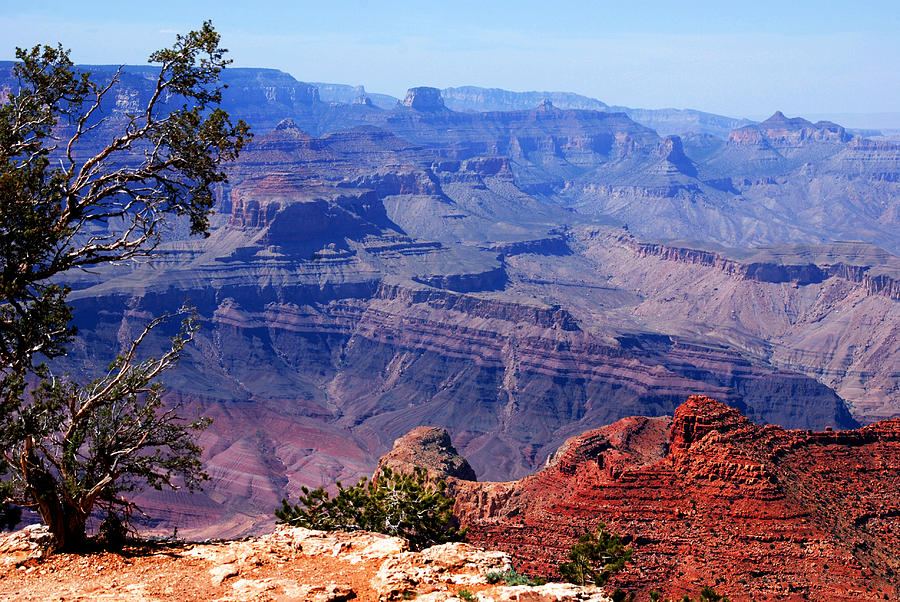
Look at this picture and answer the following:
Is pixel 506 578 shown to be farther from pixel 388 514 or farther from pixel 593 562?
pixel 593 562

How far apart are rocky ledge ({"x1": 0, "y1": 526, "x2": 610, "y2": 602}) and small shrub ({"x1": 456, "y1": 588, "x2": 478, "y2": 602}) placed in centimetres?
12

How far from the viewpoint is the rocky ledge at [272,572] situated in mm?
17578

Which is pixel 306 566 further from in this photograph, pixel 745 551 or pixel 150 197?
pixel 745 551

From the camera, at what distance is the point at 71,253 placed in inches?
819

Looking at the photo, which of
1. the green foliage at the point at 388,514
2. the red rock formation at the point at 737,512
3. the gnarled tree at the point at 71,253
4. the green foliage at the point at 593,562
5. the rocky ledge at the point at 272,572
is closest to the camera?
the rocky ledge at the point at 272,572

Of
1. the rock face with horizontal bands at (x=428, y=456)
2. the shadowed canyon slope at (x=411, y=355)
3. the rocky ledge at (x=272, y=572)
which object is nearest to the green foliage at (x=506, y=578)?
the rocky ledge at (x=272, y=572)

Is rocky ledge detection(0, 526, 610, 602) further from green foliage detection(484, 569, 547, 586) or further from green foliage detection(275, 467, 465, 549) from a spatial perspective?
green foliage detection(275, 467, 465, 549)

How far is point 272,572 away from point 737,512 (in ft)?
89.3

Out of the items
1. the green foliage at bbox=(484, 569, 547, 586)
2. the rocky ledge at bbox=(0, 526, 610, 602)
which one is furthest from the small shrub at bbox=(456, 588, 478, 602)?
the green foliage at bbox=(484, 569, 547, 586)

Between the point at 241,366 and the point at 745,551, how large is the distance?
127427 millimetres

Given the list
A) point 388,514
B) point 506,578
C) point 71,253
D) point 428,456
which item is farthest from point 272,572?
point 428,456

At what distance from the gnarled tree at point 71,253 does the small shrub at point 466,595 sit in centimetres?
869

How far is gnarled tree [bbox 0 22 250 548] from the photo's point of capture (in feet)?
64.5

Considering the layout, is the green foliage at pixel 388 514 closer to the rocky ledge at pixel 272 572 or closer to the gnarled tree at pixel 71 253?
the rocky ledge at pixel 272 572
